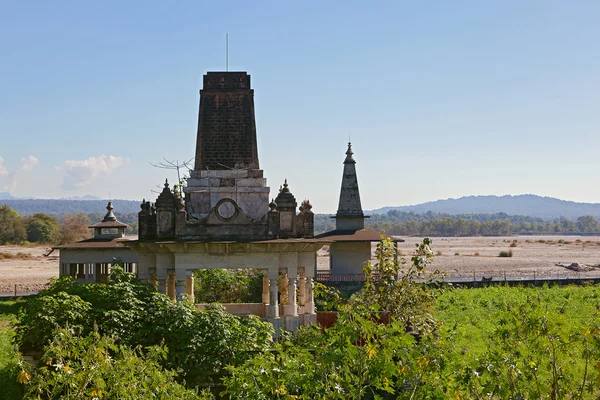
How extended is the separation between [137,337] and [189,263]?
508 cm

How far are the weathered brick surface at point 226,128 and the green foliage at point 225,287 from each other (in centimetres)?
1131

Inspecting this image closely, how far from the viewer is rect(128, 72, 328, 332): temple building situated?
21.9 metres

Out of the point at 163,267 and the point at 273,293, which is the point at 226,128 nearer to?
the point at 163,267

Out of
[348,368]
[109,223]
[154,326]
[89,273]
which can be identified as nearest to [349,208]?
[109,223]

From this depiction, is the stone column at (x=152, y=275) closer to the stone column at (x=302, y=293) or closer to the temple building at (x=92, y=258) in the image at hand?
the stone column at (x=302, y=293)

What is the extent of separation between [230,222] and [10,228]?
377 ft

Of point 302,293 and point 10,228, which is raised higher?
point 10,228

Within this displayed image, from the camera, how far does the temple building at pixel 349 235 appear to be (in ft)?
129

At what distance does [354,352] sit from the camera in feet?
35.0

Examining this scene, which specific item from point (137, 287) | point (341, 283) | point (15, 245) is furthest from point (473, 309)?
point (15, 245)

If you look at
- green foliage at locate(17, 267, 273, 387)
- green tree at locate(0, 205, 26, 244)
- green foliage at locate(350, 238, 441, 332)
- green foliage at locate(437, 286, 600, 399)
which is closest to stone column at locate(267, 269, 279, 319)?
green foliage at locate(350, 238, 441, 332)

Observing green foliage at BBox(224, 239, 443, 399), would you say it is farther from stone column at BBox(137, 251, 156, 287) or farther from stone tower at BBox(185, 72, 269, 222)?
stone tower at BBox(185, 72, 269, 222)

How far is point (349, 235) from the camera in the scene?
39.6 metres

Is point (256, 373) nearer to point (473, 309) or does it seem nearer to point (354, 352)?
point (354, 352)
